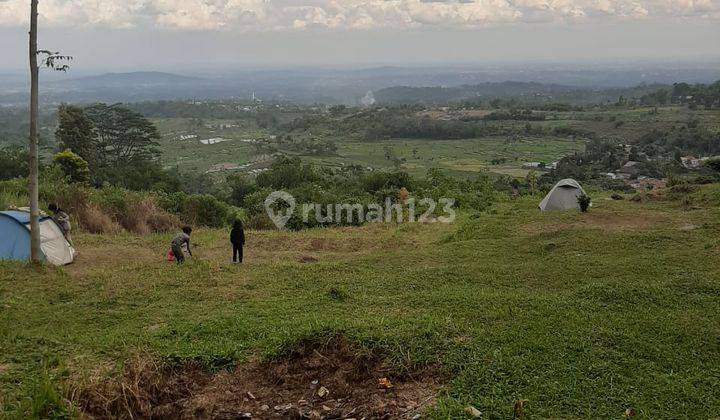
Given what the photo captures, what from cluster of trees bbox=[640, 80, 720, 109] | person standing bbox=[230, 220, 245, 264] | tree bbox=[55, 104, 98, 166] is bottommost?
person standing bbox=[230, 220, 245, 264]

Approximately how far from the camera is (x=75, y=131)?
30656 millimetres

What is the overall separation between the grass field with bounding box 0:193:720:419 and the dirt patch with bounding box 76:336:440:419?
7.7 inches

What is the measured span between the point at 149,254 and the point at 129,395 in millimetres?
7902

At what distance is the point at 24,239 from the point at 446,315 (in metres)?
8.62

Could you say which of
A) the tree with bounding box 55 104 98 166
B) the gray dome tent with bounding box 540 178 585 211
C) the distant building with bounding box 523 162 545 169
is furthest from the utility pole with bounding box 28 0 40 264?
the distant building with bounding box 523 162 545 169

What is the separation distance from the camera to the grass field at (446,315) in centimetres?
506

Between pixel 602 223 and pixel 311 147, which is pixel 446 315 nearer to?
pixel 602 223

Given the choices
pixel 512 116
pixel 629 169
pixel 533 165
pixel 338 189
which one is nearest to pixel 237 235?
pixel 338 189

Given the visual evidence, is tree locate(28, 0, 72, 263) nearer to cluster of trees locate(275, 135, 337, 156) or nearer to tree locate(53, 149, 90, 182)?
tree locate(53, 149, 90, 182)

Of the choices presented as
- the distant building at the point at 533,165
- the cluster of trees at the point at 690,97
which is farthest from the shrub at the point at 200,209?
the cluster of trees at the point at 690,97

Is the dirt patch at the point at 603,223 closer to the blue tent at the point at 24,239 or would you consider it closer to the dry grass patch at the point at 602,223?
the dry grass patch at the point at 602,223

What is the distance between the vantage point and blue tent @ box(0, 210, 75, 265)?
1056 cm

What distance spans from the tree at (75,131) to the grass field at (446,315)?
67.7ft

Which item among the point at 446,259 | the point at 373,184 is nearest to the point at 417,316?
the point at 446,259
